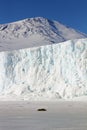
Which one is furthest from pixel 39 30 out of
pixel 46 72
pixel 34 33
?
pixel 46 72

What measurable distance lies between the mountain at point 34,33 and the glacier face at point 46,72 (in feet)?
175

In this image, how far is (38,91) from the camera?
188 ft

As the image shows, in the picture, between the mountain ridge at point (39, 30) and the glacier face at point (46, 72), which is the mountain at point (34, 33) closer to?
the mountain ridge at point (39, 30)

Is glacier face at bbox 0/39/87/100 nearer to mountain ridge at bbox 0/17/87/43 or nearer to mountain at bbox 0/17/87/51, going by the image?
mountain at bbox 0/17/87/51

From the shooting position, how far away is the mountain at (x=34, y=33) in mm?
125500

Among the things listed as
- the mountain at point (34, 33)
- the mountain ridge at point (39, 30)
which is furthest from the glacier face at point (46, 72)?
the mountain ridge at point (39, 30)

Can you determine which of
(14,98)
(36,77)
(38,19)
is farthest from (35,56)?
(38,19)

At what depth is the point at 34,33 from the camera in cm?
14262

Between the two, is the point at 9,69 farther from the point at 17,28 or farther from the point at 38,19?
the point at 38,19

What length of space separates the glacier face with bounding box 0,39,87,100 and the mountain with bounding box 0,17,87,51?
175ft

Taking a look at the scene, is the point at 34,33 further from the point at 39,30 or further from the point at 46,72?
the point at 46,72

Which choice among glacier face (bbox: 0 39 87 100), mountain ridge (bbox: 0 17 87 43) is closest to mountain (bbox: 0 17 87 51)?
mountain ridge (bbox: 0 17 87 43)

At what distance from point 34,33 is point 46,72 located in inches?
3330

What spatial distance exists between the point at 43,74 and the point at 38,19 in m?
104
